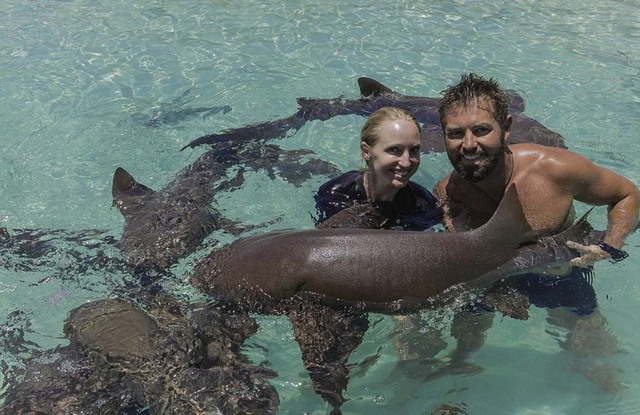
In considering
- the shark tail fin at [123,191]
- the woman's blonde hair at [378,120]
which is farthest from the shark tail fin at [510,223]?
the shark tail fin at [123,191]

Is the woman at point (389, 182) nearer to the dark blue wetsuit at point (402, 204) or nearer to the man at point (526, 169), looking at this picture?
the dark blue wetsuit at point (402, 204)

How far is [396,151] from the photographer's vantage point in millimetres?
4582

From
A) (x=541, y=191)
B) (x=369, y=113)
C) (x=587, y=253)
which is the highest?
(x=541, y=191)

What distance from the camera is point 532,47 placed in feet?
33.4

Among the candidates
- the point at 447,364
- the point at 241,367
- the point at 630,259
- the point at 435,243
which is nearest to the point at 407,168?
the point at 435,243

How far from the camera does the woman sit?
→ 458 centimetres

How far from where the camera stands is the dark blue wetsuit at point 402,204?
196 inches

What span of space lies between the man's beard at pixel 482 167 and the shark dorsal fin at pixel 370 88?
276cm

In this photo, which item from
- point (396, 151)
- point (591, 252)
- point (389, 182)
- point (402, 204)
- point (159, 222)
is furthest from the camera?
point (159, 222)

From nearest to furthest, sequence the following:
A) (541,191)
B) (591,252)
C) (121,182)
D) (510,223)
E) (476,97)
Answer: (510,223) → (591,252) → (476,97) → (541,191) → (121,182)

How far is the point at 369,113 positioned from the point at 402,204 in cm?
241

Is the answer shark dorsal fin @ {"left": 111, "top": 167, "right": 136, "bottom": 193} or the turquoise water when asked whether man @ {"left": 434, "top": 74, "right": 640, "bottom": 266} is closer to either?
the turquoise water

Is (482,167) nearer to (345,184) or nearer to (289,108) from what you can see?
(345,184)

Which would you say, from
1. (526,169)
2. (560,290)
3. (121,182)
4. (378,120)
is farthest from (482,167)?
(121,182)
